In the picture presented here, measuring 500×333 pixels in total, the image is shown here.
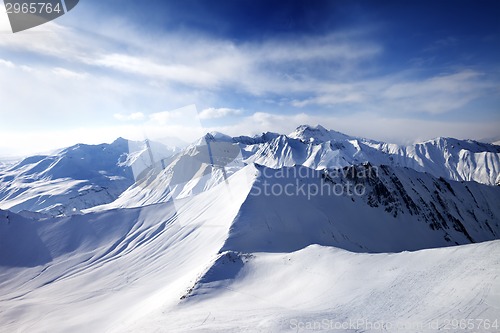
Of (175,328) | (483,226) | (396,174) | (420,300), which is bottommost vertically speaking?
(483,226)

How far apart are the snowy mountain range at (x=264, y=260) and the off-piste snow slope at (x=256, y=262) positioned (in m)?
0.23

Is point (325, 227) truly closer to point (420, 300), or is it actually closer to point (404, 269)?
point (404, 269)

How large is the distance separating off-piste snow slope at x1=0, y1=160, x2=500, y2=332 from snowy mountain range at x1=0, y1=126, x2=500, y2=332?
23cm

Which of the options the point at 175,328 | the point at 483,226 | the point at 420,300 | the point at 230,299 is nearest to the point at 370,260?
the point at 420,300

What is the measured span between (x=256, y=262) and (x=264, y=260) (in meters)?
1.17

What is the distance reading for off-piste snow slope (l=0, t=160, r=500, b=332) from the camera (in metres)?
23.7

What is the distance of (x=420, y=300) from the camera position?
891 inches

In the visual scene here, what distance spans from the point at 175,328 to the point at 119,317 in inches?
707

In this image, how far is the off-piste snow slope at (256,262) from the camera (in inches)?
932

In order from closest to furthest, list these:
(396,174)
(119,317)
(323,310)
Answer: (323,310)
(119,317)
(396,174)

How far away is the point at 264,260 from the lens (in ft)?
128

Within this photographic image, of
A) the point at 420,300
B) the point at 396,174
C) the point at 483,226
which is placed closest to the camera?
the point at 420,300

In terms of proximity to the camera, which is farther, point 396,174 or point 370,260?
point 396,174

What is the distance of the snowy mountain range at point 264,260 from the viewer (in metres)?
23.7
